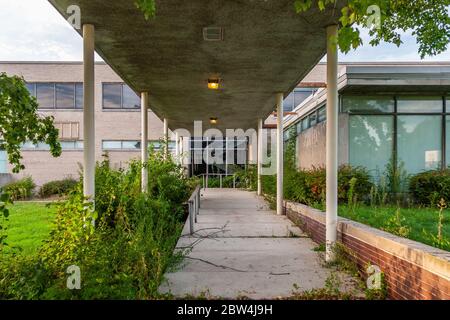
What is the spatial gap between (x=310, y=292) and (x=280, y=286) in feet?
1.15

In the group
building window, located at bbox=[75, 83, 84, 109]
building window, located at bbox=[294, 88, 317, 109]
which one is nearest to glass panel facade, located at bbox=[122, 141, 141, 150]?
building window, located at bbox=[75, 83, 84, 109]

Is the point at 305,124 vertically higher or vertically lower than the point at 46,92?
lower

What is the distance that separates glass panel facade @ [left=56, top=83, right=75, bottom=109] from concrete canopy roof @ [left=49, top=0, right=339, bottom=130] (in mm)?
15926

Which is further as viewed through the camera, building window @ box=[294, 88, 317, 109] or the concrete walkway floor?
building window @ box=[294, 88, 317, 109]

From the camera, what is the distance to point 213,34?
5.34 metres

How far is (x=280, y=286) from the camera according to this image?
3.81m

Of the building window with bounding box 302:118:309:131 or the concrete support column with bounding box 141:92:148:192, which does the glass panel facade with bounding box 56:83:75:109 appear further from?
the concrete support column with bounding box 141:92:148:192

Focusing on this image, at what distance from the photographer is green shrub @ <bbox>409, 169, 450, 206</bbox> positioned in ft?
29.2

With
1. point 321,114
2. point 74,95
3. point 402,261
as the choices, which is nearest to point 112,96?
point 74,95

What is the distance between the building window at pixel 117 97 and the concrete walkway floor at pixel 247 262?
17476 millimetres

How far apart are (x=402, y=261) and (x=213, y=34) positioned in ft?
12.6

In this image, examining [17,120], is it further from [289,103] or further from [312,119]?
[289,103]

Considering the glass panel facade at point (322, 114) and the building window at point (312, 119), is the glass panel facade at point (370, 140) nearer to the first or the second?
the glass panel facade at point (322, 114)

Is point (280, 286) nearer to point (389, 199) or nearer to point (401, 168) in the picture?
point (389, 199)
